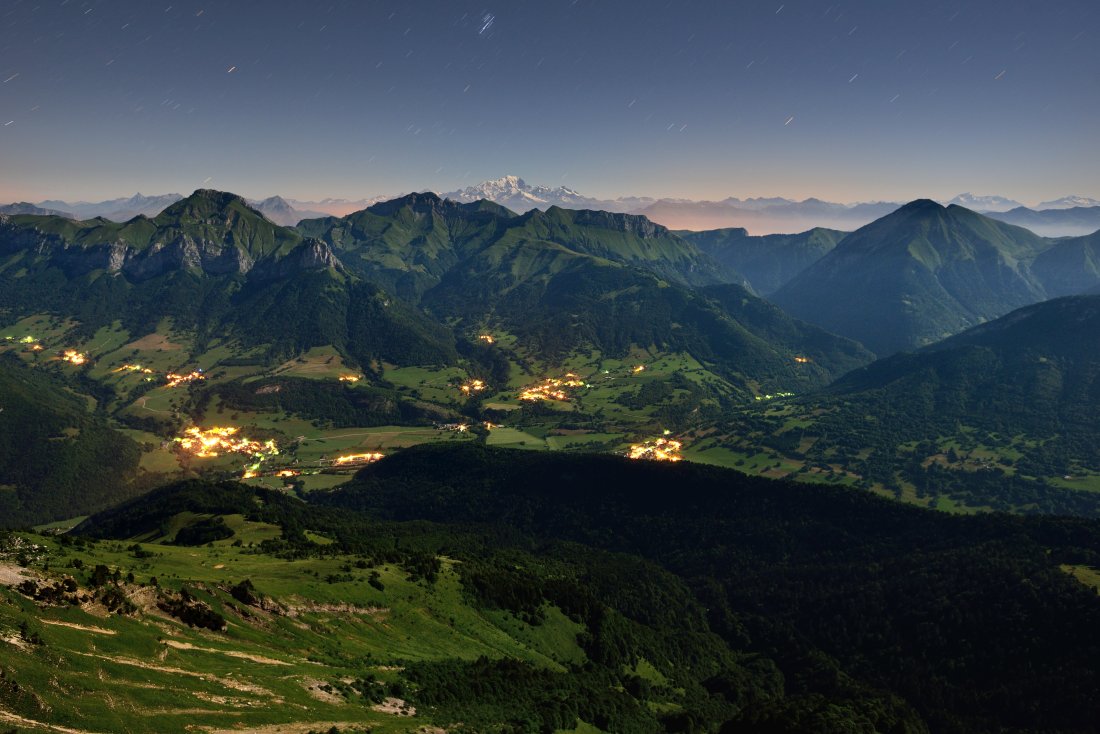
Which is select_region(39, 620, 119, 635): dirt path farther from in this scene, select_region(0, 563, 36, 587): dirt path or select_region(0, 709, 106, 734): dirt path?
select_region(0, 709, 106, 734): dirt path

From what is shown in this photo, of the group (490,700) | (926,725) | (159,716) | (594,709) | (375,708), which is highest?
(159,716)

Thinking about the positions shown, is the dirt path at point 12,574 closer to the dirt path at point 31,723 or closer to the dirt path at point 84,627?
the dirt path at point 84,627

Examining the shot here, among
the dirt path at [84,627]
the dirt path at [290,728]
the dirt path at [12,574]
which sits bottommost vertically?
the dirt path at [290,728]

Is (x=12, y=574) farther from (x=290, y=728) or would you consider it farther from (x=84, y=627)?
(x=290, y=728)

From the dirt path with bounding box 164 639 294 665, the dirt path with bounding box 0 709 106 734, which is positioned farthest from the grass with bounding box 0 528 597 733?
the dirt path with bounding box 0 709 106 734

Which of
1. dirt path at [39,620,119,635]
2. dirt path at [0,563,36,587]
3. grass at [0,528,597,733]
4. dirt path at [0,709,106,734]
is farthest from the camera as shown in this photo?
dirt path at [0,563,36,587]

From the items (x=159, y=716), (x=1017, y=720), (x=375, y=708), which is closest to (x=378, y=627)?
(x=375, y=708)

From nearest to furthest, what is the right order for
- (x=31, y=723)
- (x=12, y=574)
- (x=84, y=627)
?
(x=31, y=723)
(x=84, y=627)
(x=12, y=574)

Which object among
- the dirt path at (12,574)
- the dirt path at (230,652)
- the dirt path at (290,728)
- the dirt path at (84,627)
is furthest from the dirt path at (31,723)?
the dirt path at (12,574)

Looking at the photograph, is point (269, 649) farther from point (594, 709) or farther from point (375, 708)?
point (594, 709)

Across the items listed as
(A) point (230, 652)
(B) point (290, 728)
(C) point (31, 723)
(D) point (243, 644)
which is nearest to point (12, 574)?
(A) point (230, 652)

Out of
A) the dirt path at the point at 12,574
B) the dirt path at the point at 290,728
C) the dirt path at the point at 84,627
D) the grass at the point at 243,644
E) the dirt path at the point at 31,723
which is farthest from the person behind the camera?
the dirt path at the point at 12,574
